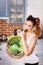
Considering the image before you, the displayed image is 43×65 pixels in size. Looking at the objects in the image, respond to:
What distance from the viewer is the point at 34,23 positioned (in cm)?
198

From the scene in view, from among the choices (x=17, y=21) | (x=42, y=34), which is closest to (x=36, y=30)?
(x=42, y=34)

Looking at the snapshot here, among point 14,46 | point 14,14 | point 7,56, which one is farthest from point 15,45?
point 14,14

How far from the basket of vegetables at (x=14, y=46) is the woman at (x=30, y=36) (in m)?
0.04

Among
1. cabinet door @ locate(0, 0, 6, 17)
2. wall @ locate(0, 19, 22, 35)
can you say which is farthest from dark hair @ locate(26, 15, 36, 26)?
cabinet door @ locate(0, 0, 6, 17)

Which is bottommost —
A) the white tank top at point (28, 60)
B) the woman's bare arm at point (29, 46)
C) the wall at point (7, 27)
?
the white tank top at point (28, 60)

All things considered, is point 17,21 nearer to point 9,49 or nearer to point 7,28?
point 7,28

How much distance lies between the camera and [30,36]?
1985mm

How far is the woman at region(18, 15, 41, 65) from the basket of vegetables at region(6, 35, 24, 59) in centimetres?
4

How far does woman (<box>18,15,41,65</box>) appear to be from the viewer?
6.49ft

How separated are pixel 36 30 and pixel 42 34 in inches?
2.6

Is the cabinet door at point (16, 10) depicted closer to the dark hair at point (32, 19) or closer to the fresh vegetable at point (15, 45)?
the dark hair at point (32, 19)

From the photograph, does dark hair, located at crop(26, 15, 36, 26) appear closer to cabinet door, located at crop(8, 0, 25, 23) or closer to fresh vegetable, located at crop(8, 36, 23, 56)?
cabinet door, located at crop(8, 0, 25, 23)

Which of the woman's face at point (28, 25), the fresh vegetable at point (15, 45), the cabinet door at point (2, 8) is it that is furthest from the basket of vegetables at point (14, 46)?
the cabinet door at point (2, 8)

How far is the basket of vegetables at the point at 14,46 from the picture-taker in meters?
1.98
